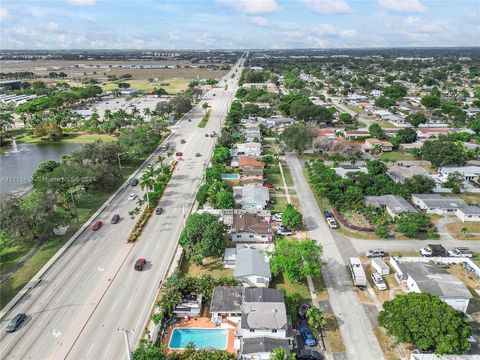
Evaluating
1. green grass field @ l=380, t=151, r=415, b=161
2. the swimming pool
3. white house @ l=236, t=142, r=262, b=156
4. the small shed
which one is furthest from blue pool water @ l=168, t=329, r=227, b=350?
green grass field @ l=380, t=151, r=415, b=161

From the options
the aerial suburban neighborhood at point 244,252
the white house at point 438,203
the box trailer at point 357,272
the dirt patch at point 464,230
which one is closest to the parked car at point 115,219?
the aerial suburban neighborhood at point 244,252

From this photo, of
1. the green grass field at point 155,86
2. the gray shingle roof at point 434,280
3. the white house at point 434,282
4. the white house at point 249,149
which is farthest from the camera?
the green grass field at point 155,86

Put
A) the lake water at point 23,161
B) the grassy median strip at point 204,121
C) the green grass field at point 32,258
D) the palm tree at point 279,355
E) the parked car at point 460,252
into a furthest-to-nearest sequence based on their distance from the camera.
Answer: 1. the grassy median strip at point 204,121
2. the lake water at point 23,161
3. the parked car at point 460,252
4. the green grass field at point 32,258
5. the palm tree at point 279,355

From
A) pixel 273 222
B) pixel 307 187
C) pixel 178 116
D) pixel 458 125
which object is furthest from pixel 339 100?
pixel 273 222

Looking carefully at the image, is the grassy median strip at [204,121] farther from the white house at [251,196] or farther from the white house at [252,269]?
the white house at [252,269]

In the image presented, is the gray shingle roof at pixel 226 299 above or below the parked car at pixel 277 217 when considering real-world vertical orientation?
above

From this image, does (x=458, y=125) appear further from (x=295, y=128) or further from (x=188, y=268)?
(x=188, y=268)
